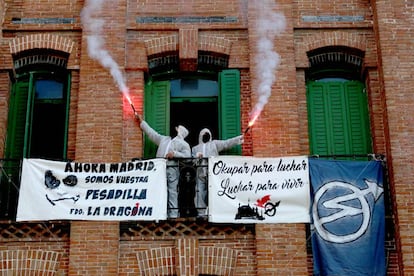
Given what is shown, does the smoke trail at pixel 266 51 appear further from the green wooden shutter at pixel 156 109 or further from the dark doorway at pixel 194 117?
the green wooden shutter at pixel 156 109

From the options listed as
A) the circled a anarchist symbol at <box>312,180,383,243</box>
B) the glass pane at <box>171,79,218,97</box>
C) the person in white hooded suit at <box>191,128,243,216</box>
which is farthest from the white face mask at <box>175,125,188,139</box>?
the circled a anarchist symbol at <box>312,180,383,243</box>

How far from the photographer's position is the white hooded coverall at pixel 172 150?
47.6 feet

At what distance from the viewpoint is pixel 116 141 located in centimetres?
1490

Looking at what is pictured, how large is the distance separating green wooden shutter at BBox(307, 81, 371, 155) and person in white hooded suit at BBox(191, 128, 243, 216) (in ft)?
5.69

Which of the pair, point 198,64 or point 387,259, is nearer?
point 387,259

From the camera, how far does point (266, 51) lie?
51.2 feet

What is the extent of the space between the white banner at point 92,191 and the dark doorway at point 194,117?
1.36 m

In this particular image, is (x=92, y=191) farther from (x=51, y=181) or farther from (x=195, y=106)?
(x=195, y=106)

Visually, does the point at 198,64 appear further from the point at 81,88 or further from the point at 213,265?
the point at 213,265

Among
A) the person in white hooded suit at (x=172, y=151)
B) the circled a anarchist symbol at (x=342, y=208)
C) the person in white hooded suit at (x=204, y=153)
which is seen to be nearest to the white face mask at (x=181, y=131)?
the person in white hooded suit at (x=172, y=151)

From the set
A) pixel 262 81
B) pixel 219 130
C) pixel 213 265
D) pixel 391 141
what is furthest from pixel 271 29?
pixel 213 265

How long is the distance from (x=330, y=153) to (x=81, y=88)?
5.03 metres

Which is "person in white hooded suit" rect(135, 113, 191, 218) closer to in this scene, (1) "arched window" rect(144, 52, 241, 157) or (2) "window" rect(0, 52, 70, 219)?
(1) "arched window" rect(144, 52, 241, 157)

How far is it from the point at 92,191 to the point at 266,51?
4.41 m
